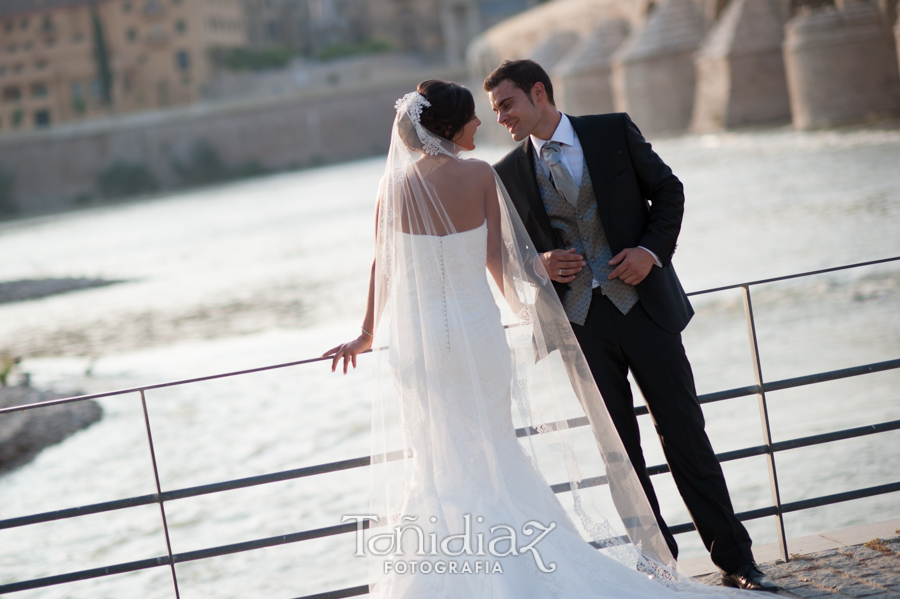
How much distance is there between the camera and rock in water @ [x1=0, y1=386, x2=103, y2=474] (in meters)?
8.34

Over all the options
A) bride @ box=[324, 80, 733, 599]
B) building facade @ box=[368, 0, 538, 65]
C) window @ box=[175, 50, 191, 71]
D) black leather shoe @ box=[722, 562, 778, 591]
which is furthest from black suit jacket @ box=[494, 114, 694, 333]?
building facade @ box=[368, 0, 538, 65]

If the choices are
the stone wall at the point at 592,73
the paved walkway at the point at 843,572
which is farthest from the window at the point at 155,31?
the paved walkway at the point at 843,572

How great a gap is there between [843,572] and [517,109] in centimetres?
146

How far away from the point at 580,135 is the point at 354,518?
1.25 metres

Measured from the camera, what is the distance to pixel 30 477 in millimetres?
7953

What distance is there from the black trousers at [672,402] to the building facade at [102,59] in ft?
190

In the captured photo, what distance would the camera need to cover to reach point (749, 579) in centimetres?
225

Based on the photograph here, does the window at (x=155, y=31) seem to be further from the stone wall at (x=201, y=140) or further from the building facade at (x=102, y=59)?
the stone wall at (x=201, y=140)

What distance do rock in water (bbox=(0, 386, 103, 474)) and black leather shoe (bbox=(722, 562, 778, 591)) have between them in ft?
24.5

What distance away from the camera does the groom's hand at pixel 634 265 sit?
7.38 feet

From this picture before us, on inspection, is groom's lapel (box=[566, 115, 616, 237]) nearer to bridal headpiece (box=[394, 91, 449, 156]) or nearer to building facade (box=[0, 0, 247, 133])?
bridal headpiece (box=[394, 91, 449, 156])

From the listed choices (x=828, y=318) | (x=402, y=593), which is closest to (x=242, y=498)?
(x=402, y=593)

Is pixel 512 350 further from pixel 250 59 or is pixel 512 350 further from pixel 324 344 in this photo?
pixel 250 59

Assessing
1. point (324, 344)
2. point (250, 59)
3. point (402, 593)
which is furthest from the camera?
point (250, 59)
